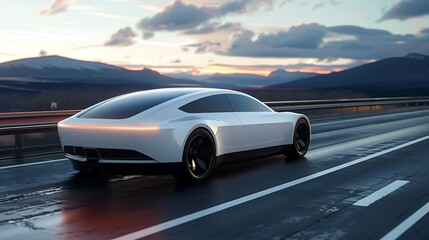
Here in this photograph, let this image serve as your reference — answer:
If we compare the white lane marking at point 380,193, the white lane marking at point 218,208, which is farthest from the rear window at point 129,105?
the white lane marking at point 380,193

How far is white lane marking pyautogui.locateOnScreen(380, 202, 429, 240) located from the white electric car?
316 centimetres

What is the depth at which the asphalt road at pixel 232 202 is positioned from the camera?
548 centimetres

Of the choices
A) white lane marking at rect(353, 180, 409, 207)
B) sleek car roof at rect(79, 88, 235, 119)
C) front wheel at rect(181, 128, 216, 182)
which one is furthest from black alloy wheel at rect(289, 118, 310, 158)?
front wheel at rect(181, 128, 216, 182)

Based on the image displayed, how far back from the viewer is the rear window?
305 inches

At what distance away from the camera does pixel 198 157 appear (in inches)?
318

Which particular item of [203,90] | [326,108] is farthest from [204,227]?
[326,108]

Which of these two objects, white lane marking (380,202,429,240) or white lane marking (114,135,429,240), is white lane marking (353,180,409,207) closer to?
white lane marking (380,202,429,240)

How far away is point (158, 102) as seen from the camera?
8016 mm

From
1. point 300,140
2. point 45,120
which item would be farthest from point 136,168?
point 45,120

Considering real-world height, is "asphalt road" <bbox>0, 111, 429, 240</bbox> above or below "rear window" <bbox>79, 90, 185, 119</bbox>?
below

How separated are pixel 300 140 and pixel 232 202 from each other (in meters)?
4.45

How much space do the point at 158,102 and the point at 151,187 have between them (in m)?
1.28

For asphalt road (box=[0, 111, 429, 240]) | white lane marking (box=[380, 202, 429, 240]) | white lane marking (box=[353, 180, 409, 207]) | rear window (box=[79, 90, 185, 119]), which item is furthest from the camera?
rear window (box=[79, 90, 185, 119])

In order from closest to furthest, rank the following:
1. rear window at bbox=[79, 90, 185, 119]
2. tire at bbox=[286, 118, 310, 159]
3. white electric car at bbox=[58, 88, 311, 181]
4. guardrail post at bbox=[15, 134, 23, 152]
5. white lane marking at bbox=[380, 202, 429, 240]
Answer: white lane marking at bbox=[380, 202, 429, 240] < white electric car at bbox=[58, 88, 311, 181] < rear window at bbox=[79, 90, 185, 119] < tire at bbox=[286, 118, 310, 159] < guardrail post at bbox=[15, 134, 23, 152]
